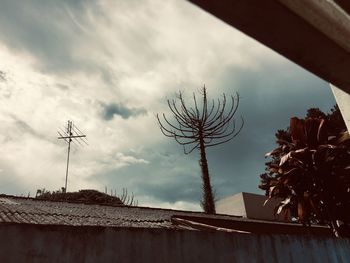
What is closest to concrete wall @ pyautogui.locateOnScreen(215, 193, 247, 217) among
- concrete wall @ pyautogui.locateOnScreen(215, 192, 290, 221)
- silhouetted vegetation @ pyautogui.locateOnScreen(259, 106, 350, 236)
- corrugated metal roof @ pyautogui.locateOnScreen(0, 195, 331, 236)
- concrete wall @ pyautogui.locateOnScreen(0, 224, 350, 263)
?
concrete wall @ pyautogui.locateOnScreen(215, 192, 290, 221)

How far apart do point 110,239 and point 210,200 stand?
1425 centimetres

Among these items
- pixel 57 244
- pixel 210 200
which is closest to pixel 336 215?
pixel 57 244

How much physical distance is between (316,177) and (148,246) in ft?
19.3

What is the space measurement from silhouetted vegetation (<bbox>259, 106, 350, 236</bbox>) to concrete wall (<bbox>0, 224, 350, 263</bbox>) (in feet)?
10.5

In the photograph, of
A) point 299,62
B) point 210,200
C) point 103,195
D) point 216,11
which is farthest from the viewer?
point 103,195

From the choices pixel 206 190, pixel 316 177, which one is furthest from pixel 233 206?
pixel 316 177

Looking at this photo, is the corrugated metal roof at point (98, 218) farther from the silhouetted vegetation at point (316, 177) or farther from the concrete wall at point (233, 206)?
the concrete wall at point (233, 206)

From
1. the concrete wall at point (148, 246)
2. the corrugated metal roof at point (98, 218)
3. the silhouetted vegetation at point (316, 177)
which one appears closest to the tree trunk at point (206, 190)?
the corrugated metal roof at point (98, 218)

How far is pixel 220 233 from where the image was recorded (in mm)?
3896

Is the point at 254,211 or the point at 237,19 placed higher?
the point at 254,211

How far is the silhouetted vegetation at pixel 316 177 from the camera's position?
7.75 m

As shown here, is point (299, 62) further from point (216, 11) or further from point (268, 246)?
point (268, 246)

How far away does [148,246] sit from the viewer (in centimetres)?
342

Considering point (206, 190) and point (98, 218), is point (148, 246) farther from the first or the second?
point (206, 190)
